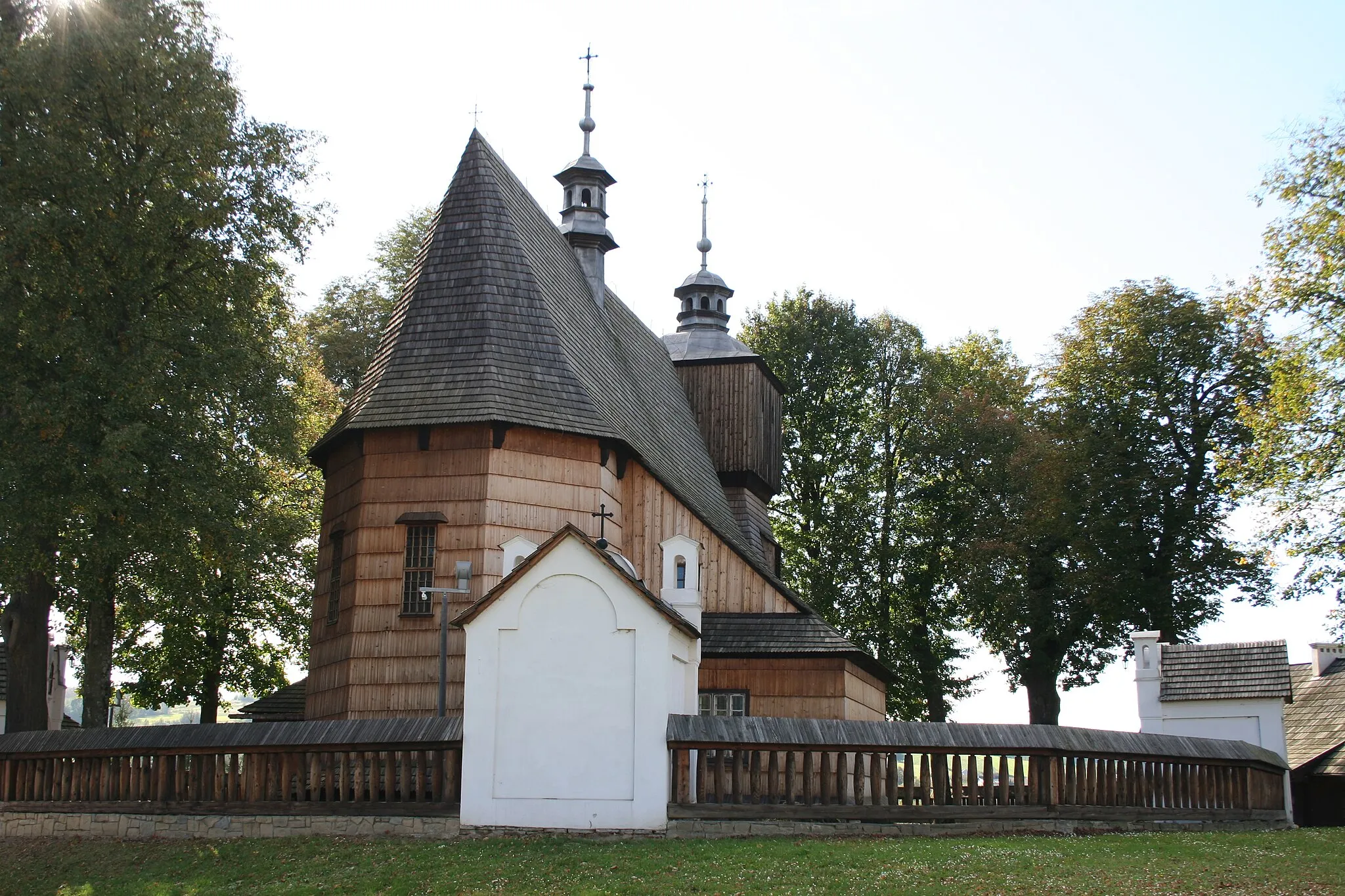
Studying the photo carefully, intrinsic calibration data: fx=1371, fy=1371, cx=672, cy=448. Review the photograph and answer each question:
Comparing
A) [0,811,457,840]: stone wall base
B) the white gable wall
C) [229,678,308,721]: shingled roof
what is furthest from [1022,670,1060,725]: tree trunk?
[0,811,457,840]: stone wall base

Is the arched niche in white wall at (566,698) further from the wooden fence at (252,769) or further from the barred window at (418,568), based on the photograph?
the barred window at (418,568)

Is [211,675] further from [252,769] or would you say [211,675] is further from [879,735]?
[879,735]

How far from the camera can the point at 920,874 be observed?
11.2 meters

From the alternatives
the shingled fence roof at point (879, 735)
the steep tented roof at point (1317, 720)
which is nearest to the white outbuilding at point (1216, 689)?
the steep tented roof at point (1317, 720)

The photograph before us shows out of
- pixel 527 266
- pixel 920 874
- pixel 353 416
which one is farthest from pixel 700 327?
pixel 920 874

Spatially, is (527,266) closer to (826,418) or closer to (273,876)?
(273,876)

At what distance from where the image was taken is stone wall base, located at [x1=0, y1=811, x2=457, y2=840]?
1370cm

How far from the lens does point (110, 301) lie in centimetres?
1936

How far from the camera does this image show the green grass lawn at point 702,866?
10984 mm

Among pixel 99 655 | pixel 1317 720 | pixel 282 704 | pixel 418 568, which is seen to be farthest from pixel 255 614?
pixel 1317 720

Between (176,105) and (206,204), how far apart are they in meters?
1.41

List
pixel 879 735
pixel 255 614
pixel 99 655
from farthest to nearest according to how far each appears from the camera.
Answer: pixel 255 614 → pixel 99 655 → pixel 879 735

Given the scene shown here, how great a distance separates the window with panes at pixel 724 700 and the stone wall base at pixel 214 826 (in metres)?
9.30

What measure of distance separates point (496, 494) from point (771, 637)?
578 centimetres
